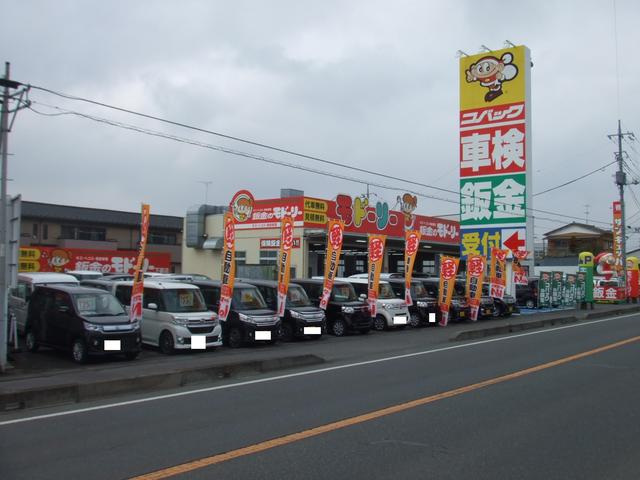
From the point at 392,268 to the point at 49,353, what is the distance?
35.3m

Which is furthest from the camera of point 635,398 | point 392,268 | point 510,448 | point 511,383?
point 392,268

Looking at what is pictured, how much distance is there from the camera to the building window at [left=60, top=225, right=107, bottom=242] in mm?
50812

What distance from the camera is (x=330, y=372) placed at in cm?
1184

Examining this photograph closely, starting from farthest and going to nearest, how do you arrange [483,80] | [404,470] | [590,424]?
1. [483,80]
2. [590,424]
3. [404,470]

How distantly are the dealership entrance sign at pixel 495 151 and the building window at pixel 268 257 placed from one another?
10.2 m

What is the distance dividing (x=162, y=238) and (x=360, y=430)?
52.8 metres

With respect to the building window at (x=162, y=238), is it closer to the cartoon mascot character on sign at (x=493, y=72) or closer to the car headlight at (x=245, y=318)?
the cartoon mascot character on sign at (x=493, y=72)

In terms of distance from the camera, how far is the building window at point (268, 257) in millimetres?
32938

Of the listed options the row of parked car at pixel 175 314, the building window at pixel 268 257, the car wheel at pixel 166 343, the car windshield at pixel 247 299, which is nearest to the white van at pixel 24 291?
the row of parked car at pixel 175 314

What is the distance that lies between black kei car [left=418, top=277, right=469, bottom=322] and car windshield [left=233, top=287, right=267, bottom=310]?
10.1 meters

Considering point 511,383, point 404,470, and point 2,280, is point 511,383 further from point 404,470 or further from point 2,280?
point 2,280

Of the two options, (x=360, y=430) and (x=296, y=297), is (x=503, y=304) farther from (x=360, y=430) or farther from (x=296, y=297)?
(x=360, y=430)

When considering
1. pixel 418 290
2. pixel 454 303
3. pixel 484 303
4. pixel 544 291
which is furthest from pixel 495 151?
pixel 418 290

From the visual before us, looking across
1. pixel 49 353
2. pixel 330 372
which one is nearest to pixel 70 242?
pixel 49 353
